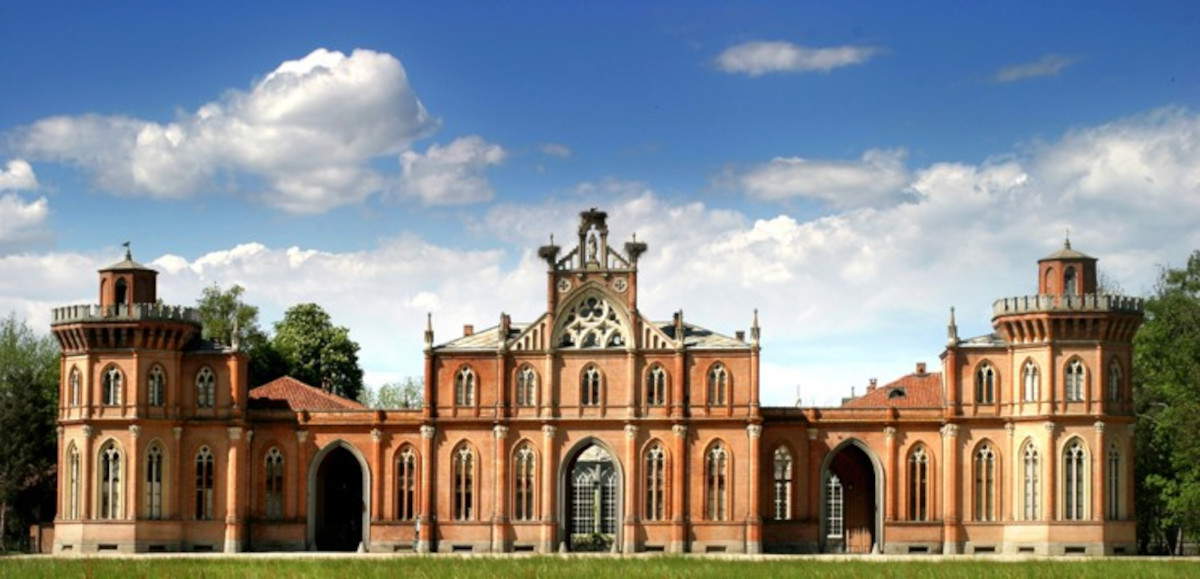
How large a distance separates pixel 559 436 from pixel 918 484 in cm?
1654

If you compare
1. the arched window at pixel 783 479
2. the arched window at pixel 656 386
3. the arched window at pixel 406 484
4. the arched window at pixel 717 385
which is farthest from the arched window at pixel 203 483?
the arched window at pixel 783 479

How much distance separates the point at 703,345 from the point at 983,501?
14404mm

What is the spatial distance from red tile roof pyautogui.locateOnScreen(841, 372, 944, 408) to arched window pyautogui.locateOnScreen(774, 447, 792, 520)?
14.1ft

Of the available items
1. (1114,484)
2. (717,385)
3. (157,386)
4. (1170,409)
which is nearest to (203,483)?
(157,386)

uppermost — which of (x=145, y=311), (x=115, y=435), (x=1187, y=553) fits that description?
(x=145, y=311)

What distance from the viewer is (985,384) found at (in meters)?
82.8

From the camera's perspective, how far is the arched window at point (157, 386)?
84.4 metres

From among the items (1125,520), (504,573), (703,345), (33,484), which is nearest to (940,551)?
(1125,520)

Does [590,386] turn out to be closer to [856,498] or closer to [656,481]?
[656,481]

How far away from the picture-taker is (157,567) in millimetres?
61719

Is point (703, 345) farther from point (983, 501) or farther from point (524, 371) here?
point (983, 501)

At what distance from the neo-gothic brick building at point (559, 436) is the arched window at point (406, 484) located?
0.09 m

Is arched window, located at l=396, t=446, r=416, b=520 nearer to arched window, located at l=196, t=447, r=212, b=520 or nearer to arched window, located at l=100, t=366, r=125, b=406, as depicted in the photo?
arched window, located at l=196, t=447, r=212, b=520

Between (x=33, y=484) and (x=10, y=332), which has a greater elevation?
(x=10, y=332)
